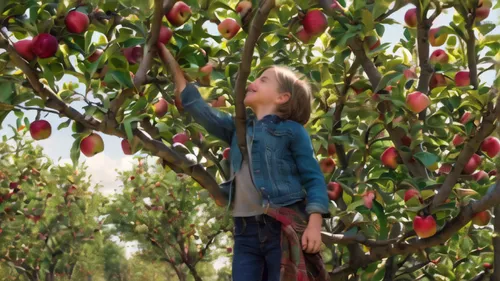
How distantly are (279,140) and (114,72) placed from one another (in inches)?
41.3

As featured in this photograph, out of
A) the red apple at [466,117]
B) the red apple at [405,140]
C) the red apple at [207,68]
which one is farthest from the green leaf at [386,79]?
the red apple at [207,68]

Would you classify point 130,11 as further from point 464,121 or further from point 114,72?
point 464,121

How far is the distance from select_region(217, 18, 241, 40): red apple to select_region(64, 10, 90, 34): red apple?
98 centimetres

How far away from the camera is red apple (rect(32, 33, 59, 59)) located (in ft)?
13.5

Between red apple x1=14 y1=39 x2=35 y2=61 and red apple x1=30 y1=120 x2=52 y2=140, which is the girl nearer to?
red apple x1=14 y1=39 x2=35 y2=61

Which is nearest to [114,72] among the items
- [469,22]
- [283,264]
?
[283,264]

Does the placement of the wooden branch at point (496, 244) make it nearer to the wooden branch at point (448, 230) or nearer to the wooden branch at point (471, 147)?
the wooden branch at point (448, 230)

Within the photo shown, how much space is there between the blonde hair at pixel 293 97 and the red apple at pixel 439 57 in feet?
7.10

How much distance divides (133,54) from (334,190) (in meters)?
1.88

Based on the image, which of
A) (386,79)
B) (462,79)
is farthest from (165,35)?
(462,79)

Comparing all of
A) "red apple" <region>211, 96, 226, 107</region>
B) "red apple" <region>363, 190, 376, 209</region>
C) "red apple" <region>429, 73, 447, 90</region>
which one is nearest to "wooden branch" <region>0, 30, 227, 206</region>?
"red apple" <region>211, 96, 226, 107</region>

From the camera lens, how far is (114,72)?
4.13 m

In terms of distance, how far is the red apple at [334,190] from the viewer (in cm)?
538

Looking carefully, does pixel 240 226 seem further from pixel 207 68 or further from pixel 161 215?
pixel 161 215
